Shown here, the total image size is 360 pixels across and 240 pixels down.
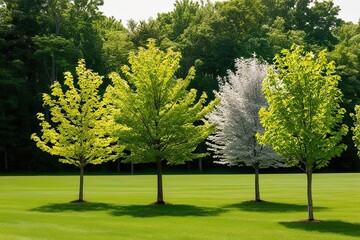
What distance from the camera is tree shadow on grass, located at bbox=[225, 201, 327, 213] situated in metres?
30.8

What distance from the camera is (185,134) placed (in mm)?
34250

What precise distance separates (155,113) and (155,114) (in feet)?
0.19

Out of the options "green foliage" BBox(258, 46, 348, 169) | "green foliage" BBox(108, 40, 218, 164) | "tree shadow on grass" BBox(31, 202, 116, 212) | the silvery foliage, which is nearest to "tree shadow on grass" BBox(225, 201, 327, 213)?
the silvery foliage

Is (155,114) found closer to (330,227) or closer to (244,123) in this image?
(244,123)

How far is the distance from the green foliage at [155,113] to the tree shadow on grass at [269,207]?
4594 millimetres

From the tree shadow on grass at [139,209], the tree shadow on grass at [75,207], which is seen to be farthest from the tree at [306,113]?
the tree shadow on grass at [75,207]

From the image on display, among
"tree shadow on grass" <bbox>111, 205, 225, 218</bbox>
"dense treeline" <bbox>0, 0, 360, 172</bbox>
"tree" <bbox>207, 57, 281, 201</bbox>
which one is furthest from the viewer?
"dense treeline" <bbox>0, 0, 360, 172</bbox>

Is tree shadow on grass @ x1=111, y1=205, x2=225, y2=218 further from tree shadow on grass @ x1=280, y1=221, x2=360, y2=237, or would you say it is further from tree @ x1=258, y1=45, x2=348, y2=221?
tree @ x1=258, y1=45, x2=348, y2=221

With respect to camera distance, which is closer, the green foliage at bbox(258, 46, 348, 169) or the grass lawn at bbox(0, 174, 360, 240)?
the grass lawn at bbox(0, 174, 360, 240)

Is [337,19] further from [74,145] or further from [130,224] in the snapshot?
[130,224]

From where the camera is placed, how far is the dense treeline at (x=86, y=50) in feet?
286

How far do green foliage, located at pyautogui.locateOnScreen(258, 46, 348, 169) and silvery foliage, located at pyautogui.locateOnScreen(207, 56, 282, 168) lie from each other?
9.94 meters

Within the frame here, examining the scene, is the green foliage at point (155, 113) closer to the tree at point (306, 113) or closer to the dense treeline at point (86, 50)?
the tree at point (306, 113)

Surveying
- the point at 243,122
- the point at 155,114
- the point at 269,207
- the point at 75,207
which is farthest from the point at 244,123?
the point at 75,207
